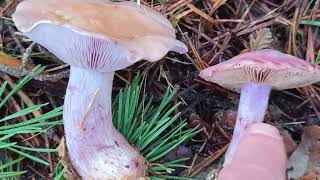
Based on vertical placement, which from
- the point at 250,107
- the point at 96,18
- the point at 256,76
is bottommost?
the point at 250,107

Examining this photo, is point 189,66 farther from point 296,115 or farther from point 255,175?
point 255,175

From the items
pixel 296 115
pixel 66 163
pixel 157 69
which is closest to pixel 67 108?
pixel 66 163

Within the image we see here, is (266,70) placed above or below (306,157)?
above

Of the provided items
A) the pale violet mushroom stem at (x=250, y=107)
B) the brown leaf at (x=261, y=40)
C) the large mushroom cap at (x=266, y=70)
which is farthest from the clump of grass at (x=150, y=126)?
the brown leaf at (x=261, y=40)

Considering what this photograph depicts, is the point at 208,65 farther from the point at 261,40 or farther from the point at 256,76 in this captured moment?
the point at 256,76

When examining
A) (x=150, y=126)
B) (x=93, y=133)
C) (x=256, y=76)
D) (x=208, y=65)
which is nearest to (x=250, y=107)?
(x=256, y=76)

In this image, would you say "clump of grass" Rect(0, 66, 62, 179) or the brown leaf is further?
the brown leaf

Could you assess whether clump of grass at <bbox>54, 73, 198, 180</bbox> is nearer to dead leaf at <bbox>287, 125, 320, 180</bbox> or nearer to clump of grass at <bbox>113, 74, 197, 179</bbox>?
clump of grass at <bbox>113, 74, 197, 179</bbox>

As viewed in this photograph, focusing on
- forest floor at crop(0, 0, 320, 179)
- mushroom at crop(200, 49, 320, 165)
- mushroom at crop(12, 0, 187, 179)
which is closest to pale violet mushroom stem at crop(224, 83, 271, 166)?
mushroom at crop(200, 49, 320, 165)
